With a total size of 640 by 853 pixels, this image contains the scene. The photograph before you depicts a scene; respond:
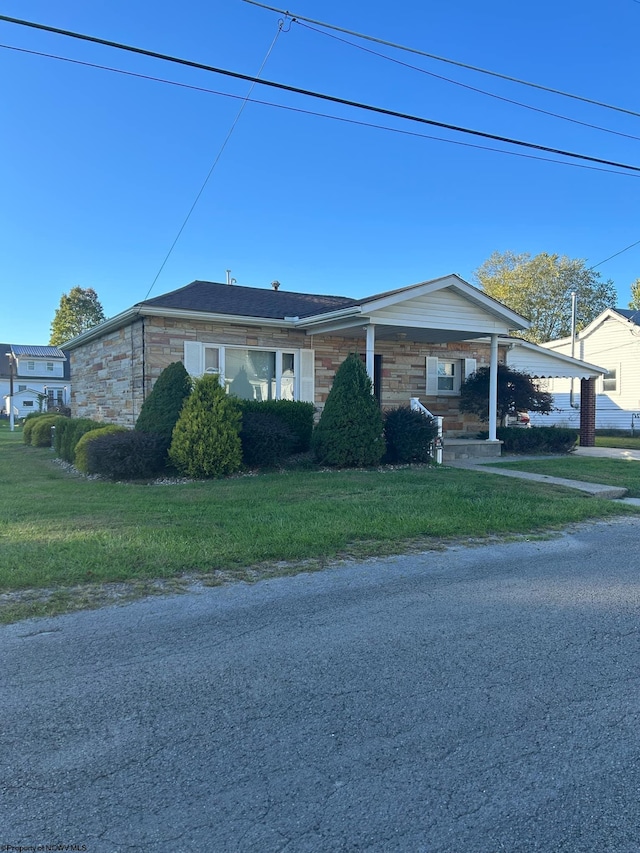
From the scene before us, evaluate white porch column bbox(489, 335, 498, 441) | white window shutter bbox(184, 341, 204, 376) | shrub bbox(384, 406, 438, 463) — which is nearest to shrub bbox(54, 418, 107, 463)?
white window shutter bbox(184, 341, 204, 376)

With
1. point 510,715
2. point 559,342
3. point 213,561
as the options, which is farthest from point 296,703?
point 559,342

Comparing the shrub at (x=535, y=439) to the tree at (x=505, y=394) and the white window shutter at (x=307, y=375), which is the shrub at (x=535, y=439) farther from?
the white window shutter at (x=307, y=375)

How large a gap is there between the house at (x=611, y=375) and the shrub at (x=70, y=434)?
20041mm

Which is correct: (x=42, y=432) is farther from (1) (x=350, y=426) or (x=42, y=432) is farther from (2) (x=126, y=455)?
(1) (x=350, y=426)

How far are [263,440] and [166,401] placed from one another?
6.66 feet

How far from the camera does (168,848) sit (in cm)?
222

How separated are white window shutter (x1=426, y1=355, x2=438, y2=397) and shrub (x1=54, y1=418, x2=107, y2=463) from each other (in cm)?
861

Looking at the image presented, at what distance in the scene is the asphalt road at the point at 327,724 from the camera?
2.34 metres

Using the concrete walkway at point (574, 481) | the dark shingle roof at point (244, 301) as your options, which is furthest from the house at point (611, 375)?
the dark shingle roof at point (244, 301)

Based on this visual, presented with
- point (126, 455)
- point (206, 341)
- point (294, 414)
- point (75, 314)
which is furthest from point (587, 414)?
point (75, 314)

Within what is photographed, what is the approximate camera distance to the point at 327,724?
3.04m

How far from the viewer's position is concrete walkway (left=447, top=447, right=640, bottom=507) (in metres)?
10.1

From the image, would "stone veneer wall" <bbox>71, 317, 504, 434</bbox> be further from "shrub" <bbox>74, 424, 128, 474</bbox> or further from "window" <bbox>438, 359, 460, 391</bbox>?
"shrub" <bbox>74, 424, 128, 474</bbox>

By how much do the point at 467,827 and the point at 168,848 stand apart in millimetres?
1101
